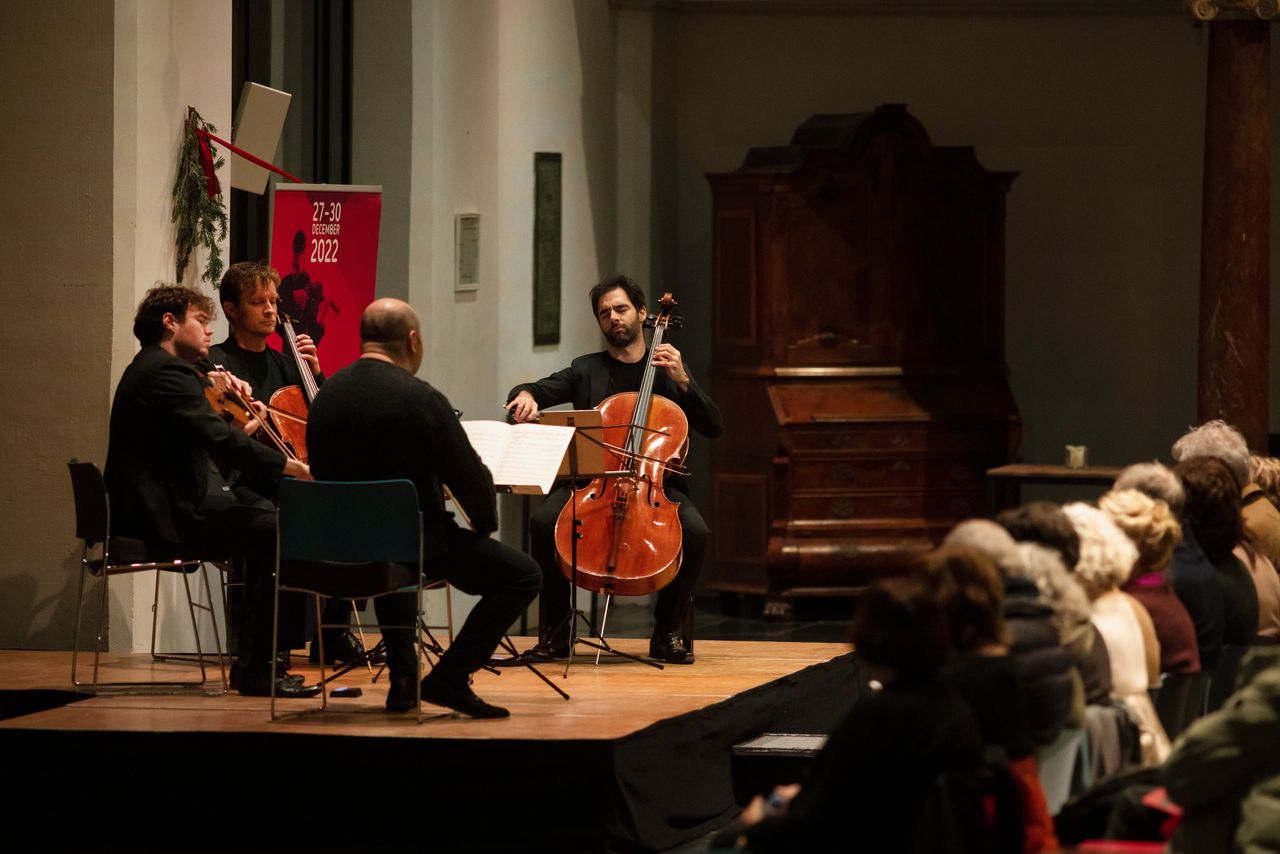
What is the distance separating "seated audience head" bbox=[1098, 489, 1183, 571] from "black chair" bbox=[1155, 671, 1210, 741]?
9.8 inches

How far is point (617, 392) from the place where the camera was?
6723 millimetres

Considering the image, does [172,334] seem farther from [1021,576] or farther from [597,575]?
[1021,576]

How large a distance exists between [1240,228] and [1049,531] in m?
4.49

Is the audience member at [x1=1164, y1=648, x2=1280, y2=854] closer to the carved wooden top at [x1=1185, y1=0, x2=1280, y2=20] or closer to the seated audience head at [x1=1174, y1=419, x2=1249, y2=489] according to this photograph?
the seated audience head at [x1=1174, y1=419, x2=1249, y2=489]

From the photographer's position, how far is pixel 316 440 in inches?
203

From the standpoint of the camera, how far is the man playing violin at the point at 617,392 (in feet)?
21.1

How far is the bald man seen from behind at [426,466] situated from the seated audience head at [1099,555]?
67.2 inches

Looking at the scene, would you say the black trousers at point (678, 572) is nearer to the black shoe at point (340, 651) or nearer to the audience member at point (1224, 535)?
the black shoe at point (340, 651)

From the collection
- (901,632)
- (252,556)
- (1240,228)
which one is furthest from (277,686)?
(1240,228)

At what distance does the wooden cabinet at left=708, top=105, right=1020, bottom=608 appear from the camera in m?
9.80

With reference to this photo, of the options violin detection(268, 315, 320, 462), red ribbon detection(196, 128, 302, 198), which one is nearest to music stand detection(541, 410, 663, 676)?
violin detection(268, 315, 320, 462)

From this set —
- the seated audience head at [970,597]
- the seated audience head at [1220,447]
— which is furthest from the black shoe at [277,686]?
the seated audience head at [970,597]

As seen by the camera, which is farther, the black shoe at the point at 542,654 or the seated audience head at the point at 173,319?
the black shoe at the point at 542,654

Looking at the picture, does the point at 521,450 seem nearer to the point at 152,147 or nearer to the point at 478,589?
the point at 478,589
